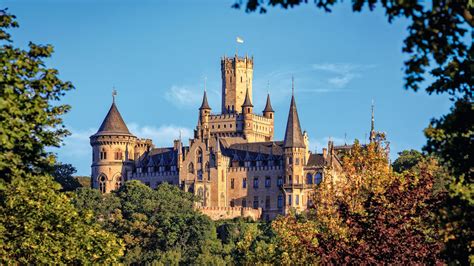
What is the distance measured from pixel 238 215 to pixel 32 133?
148168mm

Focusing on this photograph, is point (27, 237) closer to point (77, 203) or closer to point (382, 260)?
point (382, 260)

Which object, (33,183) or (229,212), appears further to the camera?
(229,212)

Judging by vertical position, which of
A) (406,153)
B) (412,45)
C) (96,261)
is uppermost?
(406,153)

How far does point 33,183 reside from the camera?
180ft

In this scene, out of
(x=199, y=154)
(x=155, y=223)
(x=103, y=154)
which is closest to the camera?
(x=155, y=223)

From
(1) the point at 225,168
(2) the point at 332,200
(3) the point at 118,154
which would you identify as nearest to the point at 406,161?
(1) the point at 225,168

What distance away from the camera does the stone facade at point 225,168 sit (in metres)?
181

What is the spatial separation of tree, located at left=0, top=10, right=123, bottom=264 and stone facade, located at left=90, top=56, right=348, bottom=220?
120165 millimetres

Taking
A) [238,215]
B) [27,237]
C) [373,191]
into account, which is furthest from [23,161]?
[238,215]

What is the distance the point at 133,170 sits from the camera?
193 meters

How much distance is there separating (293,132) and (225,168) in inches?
454

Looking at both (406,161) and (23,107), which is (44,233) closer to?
(23,107)

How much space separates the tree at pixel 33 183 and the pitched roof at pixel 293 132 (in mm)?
121885

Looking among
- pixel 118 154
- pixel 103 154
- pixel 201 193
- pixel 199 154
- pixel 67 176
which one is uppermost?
pixel 118 154
